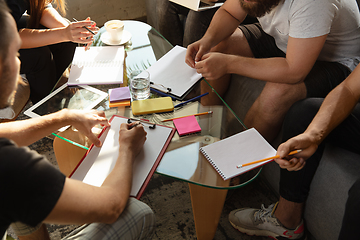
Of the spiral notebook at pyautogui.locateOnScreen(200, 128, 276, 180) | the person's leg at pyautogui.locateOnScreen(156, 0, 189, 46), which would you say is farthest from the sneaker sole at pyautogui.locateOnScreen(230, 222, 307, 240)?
the person's leg at pyautogui.locateOnScreen(156, 0, 189, 46)

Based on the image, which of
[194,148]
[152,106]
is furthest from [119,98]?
[194,148]

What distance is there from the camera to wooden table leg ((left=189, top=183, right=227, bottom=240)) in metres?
1.13

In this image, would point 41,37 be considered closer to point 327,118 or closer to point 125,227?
point 125,227

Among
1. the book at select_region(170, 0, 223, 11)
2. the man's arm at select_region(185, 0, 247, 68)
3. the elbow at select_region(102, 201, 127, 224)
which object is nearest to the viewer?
the elbow at select_region(102, 201, 127, 224)

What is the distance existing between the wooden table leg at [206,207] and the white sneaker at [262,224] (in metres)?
0.14

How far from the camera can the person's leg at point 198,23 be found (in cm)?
187

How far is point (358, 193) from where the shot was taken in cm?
89

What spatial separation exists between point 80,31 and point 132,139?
76 cm

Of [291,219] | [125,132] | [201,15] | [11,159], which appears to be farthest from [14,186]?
[201,15]

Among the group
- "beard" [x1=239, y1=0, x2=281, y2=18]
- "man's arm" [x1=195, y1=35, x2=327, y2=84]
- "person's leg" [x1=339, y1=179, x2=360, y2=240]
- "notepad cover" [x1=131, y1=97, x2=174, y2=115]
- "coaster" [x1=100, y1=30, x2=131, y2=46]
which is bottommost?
"person's leg" [x1=339, y1=179, x2=360, y2=240]

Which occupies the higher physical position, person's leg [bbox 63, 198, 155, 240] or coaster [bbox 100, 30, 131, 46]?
coaster [bbox 100, 30, 131, 46]

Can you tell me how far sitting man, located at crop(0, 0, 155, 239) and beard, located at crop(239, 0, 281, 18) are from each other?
0.89 meters

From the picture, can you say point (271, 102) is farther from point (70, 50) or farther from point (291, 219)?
point (70, 50)

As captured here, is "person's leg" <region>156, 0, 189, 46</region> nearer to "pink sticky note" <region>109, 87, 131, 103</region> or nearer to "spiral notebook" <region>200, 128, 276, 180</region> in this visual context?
"pink sticky note" <region>109, 87, 131, 103</region>
